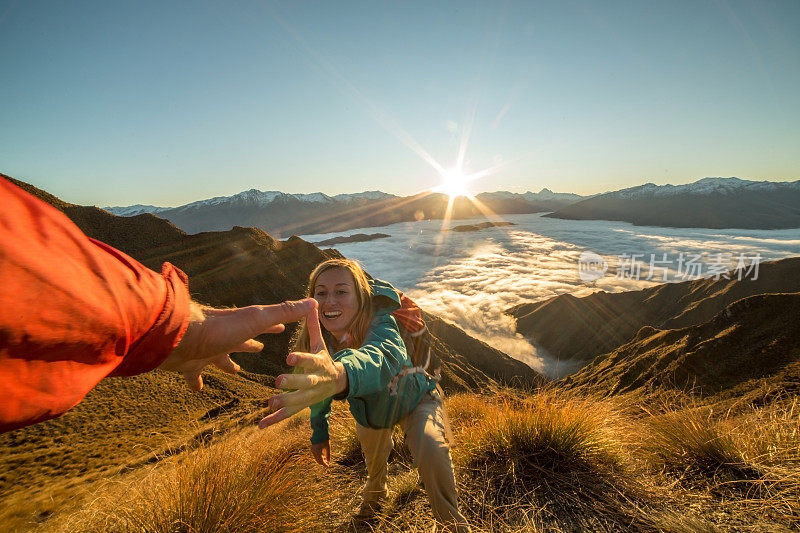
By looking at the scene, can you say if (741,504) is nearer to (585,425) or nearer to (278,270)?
(585,425)

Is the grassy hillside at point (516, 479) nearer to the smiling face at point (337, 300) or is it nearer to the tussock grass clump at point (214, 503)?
the tussock grass clump at point (214, 503)

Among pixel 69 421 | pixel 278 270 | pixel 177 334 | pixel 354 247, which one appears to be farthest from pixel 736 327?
pixel 354 247

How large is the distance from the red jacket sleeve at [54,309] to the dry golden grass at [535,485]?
2138 millimetres

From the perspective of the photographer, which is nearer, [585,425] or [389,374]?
[389,374]

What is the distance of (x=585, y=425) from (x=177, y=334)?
13.0ft

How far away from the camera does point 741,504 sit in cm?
266

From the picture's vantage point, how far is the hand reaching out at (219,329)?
117 centimetres

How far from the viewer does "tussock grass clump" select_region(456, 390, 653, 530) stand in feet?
8.84

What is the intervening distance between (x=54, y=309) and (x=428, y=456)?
2475mm

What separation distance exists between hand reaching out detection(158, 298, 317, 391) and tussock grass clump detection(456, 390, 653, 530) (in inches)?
86.6

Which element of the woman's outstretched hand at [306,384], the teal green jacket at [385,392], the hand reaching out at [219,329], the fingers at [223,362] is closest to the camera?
the woman's outstretched hand at [306,384]

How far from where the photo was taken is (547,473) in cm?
317

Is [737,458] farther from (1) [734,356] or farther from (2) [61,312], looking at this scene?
(1) [734,356]

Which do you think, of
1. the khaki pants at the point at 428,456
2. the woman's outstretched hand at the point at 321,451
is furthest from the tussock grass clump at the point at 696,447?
the woman's outstretched hand at the point at 321,451
